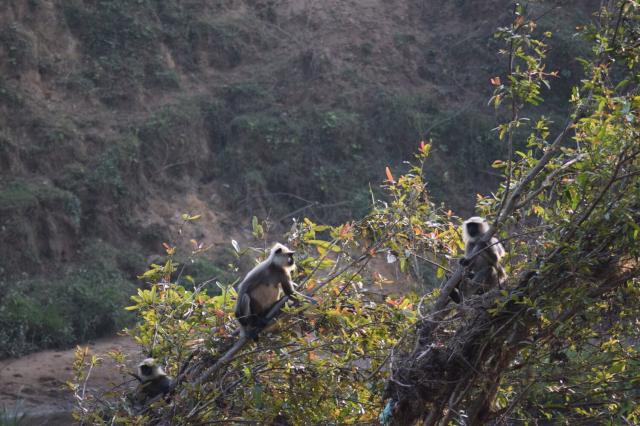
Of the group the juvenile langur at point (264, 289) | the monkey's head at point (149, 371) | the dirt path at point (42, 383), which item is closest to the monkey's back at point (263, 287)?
the juvenile langur at point (264, 289)

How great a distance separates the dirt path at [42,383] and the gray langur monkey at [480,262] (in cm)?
496

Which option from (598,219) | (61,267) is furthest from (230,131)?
(598,219)

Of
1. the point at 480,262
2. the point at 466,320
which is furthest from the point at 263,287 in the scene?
the point at 466,320

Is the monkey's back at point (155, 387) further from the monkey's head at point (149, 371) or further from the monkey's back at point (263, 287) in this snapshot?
the monkey's back at point (263, 287)

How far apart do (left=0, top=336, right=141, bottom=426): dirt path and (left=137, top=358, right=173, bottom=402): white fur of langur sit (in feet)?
14.0

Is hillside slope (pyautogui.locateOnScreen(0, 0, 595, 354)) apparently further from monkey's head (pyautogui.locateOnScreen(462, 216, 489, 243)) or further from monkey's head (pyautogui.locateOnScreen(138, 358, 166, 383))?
monkey's head (pyautogui.locateOnScreen(462, 216, 489, 243))

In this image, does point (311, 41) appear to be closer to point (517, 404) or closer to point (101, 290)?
point (101, 290)

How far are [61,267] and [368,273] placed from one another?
857 centimetres

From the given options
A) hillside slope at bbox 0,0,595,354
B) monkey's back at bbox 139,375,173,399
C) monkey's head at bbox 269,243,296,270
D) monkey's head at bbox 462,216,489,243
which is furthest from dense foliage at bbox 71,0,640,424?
hillside slope at bbox 0,0,595,354

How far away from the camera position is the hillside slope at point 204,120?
13375 millimetres

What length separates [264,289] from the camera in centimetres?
659

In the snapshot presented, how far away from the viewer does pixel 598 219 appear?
4.40m

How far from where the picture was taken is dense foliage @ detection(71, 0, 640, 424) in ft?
14.9

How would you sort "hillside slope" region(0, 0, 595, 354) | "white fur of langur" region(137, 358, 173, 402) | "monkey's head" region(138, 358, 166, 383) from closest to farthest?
"white fur of langur" region(137, 358, 173, 402) → "monkey's head" region(138, 358, 166, 383) → "hillside slope" region(0, 0, 595, 354)
